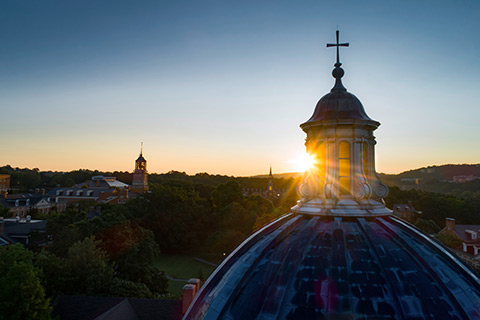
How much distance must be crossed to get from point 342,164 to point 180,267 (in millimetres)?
39052

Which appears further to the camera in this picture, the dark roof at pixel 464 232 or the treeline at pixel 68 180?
the treeline at pixel 68 180

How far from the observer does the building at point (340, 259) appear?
592cm

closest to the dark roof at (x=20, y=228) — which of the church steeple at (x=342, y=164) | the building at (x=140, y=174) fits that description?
the church steeple at (x=342, y=164)

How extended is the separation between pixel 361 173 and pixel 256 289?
438 cm

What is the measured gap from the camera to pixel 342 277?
6258 mm

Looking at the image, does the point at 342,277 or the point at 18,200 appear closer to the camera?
the point at 342,277

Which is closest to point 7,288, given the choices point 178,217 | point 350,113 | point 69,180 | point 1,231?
point 350,113

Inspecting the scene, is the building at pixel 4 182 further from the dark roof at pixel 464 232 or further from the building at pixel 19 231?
the dark roof at pixel 464 232

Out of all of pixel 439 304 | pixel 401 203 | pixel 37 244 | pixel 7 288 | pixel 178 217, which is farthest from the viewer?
pixel 401 203

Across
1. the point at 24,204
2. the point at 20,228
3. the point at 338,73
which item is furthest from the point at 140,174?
the point at 338,73

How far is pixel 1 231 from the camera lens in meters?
40.3

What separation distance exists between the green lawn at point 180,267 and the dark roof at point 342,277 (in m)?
28.3

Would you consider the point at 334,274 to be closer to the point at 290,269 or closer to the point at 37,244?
the point at 290,269

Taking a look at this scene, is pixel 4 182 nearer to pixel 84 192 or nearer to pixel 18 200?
pixel 84 192
